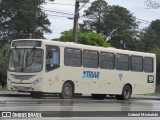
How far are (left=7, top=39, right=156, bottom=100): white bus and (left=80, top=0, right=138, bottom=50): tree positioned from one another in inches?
2877

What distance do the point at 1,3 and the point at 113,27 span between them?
30.1 meters

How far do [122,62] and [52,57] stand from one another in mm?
6697

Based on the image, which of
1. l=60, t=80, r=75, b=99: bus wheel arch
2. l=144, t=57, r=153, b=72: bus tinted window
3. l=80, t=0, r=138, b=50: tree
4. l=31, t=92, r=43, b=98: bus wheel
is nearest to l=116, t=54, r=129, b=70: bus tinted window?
l=144, t=57, r=153, b=72: bus tinted window

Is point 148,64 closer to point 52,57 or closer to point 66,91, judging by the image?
point 66,91

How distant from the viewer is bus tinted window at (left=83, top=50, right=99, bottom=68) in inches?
1167

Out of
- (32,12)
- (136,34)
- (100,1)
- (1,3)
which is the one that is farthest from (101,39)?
(136,34)

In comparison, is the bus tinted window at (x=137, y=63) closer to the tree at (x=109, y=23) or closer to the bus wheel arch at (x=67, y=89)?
the bus wheel arch at (x=67, y=89)

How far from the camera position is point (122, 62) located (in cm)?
3266

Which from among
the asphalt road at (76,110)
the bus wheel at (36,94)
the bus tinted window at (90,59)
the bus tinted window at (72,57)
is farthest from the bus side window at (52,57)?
the asphalt road at (76,110)

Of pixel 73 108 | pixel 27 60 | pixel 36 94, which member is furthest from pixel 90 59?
pixel 73 108

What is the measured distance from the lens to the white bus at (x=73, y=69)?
1067 inches

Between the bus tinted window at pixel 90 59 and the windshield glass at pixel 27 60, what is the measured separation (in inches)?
136

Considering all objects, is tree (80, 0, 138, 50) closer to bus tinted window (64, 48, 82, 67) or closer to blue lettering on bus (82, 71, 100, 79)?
blue lettering on bus (82, 71, 100, 79)

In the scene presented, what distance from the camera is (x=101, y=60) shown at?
3089 cm
